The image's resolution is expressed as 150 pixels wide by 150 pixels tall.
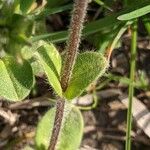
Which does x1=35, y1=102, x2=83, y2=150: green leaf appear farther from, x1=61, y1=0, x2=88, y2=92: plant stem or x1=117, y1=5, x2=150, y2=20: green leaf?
x1=117, y1=5, x2=150, y2=20: green leaf

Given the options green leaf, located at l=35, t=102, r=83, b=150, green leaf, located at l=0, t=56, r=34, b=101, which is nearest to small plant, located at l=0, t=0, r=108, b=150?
green leaf, located at l=0, t=56, r=34, b=101

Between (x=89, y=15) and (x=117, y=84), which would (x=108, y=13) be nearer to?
(x=89, y=15)

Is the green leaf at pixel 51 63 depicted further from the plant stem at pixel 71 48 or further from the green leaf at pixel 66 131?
the green leaf at pixel 66 131

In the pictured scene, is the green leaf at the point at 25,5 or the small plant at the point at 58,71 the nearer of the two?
the small plant at the point at 58,71

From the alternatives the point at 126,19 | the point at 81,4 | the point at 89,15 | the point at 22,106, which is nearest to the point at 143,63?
the point at 89,15

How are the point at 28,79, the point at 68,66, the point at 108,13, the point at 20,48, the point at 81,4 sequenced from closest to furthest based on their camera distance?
1. the point at 20,48
2. the point at 81,4
3. the point at 68,66
4. the point at 28,79
5. the point at 108,13

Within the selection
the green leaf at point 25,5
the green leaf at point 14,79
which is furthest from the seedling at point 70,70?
the green leaf at point 25,5

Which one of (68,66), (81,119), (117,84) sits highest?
(68,66)
